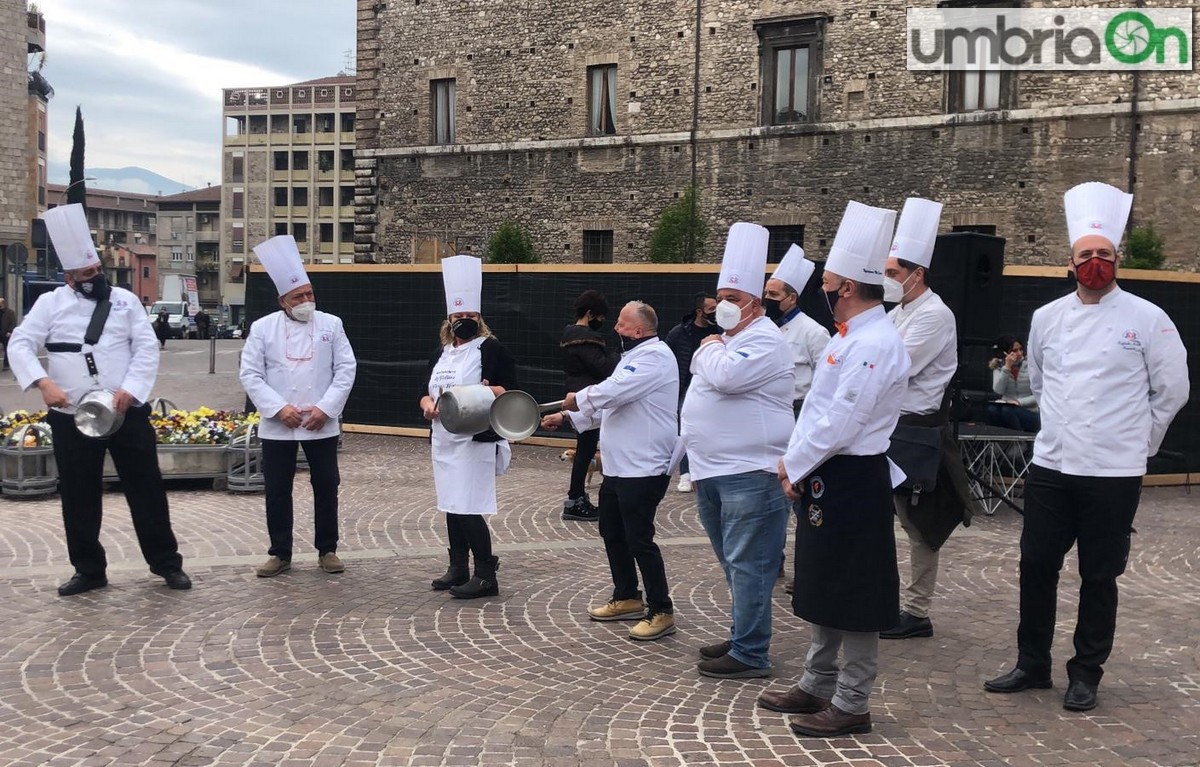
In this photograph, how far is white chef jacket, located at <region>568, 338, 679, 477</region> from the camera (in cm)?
632

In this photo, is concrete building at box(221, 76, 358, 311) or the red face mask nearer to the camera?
the red face mask

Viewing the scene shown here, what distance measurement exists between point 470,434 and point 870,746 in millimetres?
3148

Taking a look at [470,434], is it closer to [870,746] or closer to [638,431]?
[638,431]

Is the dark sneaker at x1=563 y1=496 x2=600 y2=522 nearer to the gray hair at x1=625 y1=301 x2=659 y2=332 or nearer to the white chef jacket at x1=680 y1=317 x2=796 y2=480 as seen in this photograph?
the gray hair at x1=625 y1=301 x2=659 y2=332

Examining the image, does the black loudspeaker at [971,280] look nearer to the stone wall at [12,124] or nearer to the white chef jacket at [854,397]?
the white chef jacket at [854,397]

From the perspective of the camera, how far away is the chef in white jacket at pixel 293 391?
25.1 ft

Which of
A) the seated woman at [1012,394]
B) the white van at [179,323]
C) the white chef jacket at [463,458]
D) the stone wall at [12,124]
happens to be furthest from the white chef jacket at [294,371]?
the white van at [179,323]

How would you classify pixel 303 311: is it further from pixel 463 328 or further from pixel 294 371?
pixel 463 328

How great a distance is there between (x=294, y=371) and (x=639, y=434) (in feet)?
8.91

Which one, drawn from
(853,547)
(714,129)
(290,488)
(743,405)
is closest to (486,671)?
(743,405)

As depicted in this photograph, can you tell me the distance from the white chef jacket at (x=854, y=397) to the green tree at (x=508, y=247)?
84.3 ft

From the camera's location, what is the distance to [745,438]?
18.0 ft

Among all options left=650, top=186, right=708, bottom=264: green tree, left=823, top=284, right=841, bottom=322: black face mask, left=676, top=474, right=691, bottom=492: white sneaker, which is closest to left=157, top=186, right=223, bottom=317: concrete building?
left=650, top=186, right=708, bottom=264: green tree

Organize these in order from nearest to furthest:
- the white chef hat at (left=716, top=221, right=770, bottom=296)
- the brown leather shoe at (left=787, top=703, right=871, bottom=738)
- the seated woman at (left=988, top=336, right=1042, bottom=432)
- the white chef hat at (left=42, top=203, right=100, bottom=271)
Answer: the brown leather shoe at (left=787, top=703, right=871, bottom=738) → the white chef hat at (left=716, top=221, right=770, bottom=296) → the white chef hat at (left=42, top=203, right=100, bottom=271) → the seated woman at (left=988, top=336, right=1042, bottom=432)
